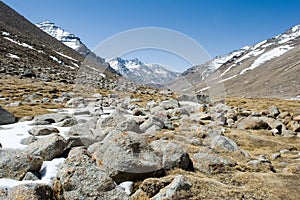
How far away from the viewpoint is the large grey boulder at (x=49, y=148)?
35.6ft

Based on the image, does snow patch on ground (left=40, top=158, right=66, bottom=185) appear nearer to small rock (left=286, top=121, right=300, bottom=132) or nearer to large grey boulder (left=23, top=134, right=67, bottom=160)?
large grey boulder (left=23, top=134, right=67, bottom=160)

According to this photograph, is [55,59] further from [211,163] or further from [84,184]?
[84,184]

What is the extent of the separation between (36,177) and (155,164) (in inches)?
152

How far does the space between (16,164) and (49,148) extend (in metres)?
1.92

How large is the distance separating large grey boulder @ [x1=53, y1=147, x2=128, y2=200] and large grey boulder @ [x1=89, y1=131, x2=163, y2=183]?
3.41 feet

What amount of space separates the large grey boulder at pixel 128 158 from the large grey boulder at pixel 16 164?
202cm

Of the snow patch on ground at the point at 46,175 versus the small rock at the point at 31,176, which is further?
the small rock at the point at 31,176

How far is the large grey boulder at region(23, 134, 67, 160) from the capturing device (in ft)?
35.6

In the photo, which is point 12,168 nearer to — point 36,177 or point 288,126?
point 36,177

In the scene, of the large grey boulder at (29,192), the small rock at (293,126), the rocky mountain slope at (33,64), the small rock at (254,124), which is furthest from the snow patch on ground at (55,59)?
the large grey boulder at (29,192)

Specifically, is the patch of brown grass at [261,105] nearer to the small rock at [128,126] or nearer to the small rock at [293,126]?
the small rock at [293,126]

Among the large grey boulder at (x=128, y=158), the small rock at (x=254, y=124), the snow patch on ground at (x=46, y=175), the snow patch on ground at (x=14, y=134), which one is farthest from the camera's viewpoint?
the small rock at (x=254, y=124)

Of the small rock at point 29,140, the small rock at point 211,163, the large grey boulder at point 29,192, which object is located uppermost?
the small rock at point 29,140

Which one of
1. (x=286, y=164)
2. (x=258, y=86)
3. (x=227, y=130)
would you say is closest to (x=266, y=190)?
(x=286, y=164)
